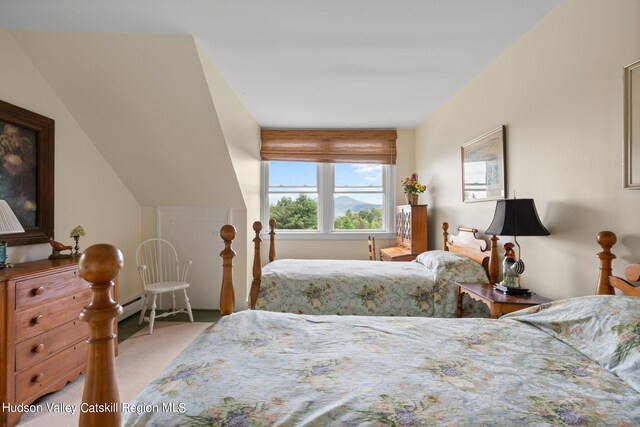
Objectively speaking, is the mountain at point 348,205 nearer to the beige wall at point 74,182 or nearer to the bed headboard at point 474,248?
the bed headboard at point 474,248

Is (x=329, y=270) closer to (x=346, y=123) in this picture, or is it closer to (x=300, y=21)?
(x=300, y=21)

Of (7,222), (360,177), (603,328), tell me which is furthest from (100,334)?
(360,177)

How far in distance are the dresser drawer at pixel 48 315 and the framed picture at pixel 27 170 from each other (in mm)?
588

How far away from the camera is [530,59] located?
2367mm


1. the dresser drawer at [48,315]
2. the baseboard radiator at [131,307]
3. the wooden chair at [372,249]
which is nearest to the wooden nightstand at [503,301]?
the wooden chair at [372,249]

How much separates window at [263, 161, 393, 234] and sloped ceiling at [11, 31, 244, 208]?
1.13 metres

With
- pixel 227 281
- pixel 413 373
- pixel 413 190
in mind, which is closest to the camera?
pixel 413 373

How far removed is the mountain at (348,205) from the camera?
17.1ft

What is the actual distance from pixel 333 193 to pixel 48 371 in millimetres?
3791

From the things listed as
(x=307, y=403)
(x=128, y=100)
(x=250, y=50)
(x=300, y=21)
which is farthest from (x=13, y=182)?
(x=307, y=403)

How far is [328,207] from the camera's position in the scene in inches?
202

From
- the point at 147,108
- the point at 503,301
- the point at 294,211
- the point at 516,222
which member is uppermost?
the point at 147,108

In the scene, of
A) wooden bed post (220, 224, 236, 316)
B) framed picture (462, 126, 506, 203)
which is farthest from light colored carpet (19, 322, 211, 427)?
framed picture (462, 126, 506, 203)

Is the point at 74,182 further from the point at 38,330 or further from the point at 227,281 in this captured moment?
the point at 227,281
